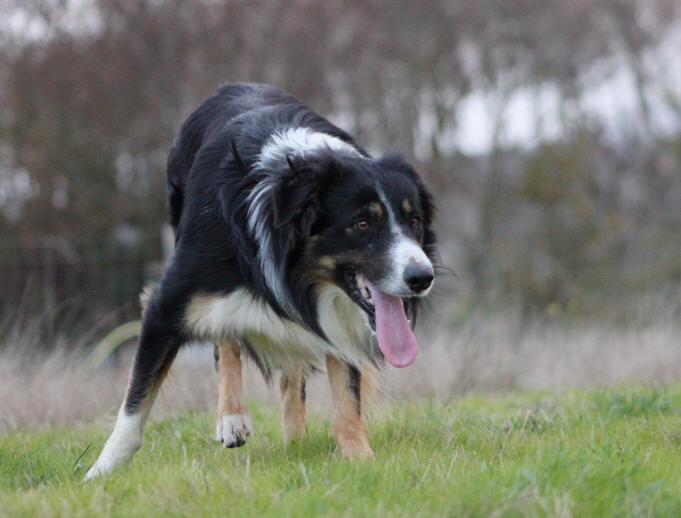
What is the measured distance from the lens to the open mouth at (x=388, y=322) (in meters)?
4.32

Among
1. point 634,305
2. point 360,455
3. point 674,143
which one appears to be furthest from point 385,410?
point 674,143

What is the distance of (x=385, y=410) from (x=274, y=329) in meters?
1.04

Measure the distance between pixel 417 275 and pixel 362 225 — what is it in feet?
1.40

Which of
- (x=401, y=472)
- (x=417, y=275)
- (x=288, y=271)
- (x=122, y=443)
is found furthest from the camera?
(x=122, y=443)

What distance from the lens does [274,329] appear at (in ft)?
15.1

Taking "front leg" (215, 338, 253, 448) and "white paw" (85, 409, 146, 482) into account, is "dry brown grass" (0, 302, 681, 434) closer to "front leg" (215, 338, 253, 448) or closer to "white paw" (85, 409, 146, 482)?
"front leg" (215, 338, 253, 448)

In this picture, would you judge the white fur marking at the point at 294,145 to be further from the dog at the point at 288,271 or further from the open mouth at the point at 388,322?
the open mouth at the point at 388,322

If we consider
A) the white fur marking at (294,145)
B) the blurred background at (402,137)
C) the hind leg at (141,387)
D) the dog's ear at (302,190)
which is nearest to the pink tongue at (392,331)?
the dog's ear at (302,190)

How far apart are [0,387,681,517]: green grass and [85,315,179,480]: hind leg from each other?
14 centimetres

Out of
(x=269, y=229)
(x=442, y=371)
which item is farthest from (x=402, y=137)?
(x=269, y=229)

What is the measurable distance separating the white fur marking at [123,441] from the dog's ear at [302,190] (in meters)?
1.30

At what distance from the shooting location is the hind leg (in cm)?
459

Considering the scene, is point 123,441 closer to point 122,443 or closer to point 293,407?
point 122,443

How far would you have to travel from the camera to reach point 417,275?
13.4 feet
